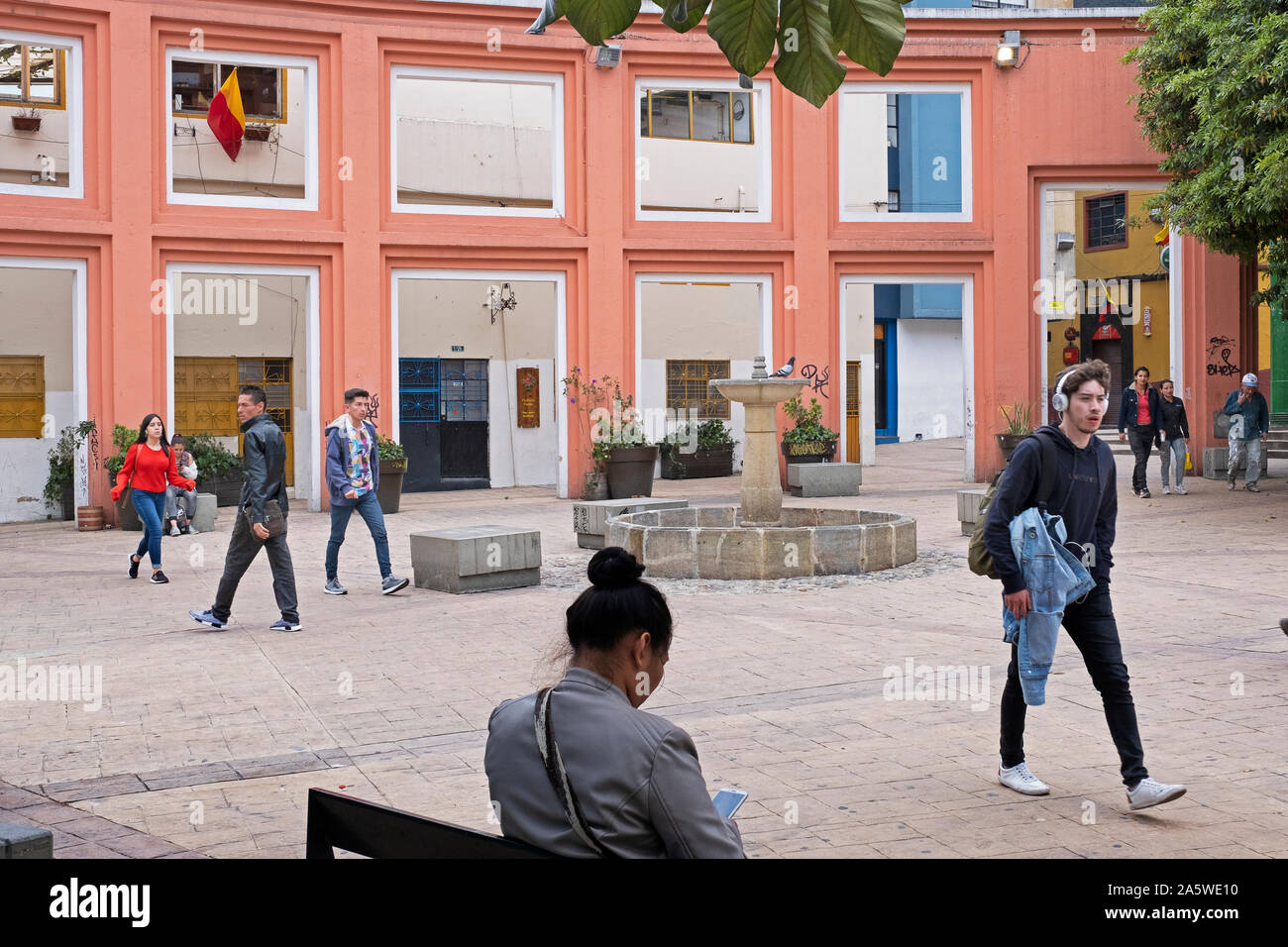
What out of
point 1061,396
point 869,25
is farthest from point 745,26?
point 1061,396

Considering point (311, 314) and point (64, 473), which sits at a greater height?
point (311, 314)

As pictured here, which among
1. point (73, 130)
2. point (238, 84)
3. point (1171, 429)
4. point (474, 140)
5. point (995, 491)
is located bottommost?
point (995, 491)

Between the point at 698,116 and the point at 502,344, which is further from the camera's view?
the point at 698,116

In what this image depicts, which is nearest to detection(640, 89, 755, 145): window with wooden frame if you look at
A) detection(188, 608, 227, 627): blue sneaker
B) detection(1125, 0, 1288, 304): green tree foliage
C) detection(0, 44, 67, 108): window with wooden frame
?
detection(1125, 0, 1288, 304): green tree foliage

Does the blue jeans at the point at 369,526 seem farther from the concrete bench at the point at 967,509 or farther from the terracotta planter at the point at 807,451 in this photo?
the terracotta planter at the point at 807,451

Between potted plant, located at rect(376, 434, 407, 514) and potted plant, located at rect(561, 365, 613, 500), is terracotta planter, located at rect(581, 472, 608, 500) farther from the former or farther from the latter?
potted plant, located at rect(376, 434, 407, 514)

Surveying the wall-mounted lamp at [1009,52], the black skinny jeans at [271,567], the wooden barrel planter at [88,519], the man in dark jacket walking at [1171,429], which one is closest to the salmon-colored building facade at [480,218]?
the wall-mounted lamp at [1009,52]

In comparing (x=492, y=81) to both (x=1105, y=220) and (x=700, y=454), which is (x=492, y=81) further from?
(x=1105, y=220)

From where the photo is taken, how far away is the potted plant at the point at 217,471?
20.4 metres

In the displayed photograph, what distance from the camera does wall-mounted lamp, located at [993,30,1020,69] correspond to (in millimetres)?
22734

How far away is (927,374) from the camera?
35.1 metres

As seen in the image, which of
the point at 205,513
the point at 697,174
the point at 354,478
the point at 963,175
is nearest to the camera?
the point at 354,478

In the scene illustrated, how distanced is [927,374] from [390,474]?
60.7 ft
